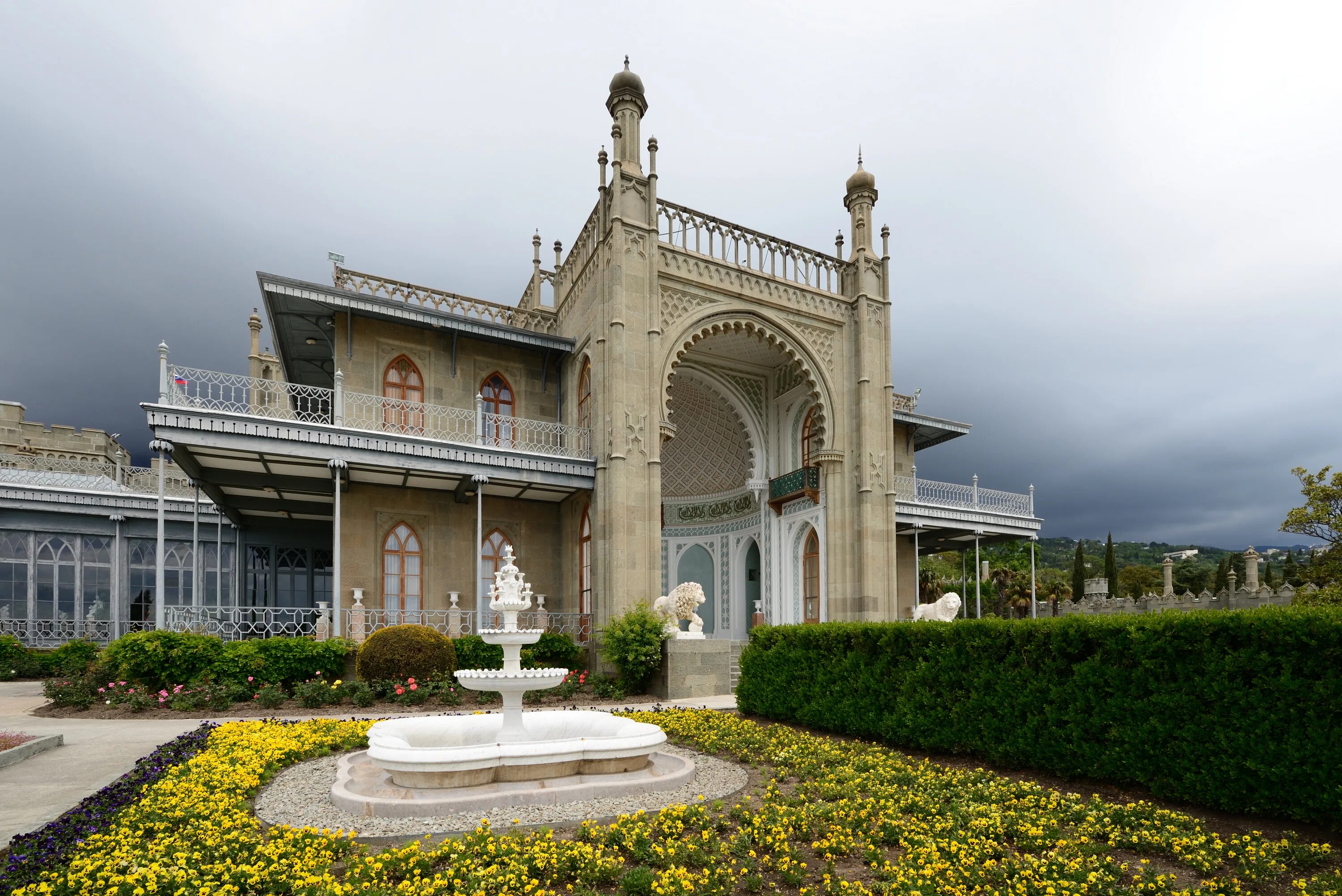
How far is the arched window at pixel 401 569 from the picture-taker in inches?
669

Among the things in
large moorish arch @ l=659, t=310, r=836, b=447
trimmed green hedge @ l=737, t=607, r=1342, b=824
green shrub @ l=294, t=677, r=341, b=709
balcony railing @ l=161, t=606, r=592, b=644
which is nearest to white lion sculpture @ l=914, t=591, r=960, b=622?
large moorish arch @ l=659, t=310, r=836, b=447

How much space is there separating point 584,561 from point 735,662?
164 inches

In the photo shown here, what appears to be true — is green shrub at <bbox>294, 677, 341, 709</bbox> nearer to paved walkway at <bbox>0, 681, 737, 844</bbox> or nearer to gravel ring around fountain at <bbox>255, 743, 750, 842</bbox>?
paved walkway at <bbox>0, 681, 737, 844</bbox>

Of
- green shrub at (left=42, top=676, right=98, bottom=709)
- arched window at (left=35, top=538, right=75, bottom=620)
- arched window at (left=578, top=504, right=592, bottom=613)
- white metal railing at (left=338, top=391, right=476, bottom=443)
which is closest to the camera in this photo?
green shrub at (left=42, top=676, right=98, bottom=709)

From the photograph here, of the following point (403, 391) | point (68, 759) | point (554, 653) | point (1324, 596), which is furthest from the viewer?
point (1324, 596)

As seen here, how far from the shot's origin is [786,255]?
1952 cm

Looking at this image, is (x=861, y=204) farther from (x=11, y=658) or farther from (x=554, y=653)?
(x=11, y=658)

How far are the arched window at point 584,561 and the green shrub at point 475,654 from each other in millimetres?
3369

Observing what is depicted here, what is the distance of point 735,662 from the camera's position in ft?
53.9

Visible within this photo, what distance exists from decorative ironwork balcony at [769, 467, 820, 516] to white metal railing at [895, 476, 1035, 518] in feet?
8.83

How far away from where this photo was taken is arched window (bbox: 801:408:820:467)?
785 inches

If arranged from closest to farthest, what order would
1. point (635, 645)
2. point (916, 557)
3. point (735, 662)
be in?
point (635, 645) < point (735, 662) < point (916, 557)

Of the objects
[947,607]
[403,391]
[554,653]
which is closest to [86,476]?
[403,391]

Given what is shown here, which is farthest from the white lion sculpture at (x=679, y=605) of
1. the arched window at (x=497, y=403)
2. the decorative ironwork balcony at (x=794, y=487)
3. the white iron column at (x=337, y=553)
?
the decorative ironwork balcony at (x=794, y=487)
